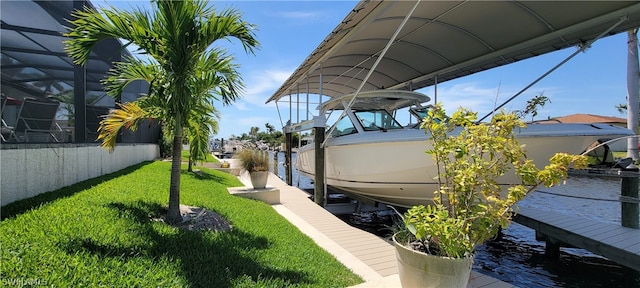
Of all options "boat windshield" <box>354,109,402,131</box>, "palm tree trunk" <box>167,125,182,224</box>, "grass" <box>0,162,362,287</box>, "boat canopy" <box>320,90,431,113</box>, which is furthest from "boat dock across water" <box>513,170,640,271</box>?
"palm tree trunk" <box>167,125,182,224</box>

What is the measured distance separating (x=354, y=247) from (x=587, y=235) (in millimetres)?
4427

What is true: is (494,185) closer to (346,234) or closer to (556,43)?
(346,234)

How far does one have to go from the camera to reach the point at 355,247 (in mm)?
4812

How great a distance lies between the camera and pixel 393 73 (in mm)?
11461

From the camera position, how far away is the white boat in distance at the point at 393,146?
5645mm

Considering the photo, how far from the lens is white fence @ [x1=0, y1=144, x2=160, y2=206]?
385cm

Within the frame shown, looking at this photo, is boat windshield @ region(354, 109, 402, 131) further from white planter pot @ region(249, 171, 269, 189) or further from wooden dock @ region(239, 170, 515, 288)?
white planter pot @ region(249, 171, 269, 189)

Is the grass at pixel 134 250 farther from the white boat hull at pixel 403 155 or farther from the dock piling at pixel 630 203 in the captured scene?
the dock piling at pixel 630 203

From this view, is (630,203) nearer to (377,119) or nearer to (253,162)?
(377,119)

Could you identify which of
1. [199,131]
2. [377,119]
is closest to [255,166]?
[199,131]

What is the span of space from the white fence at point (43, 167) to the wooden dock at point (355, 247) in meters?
3.91

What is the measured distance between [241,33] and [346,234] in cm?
368

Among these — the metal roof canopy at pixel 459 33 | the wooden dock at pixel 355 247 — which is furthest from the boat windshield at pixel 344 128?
the wooden dock at pixel 355 247

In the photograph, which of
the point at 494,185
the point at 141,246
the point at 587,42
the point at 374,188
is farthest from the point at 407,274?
the point at 587,42
